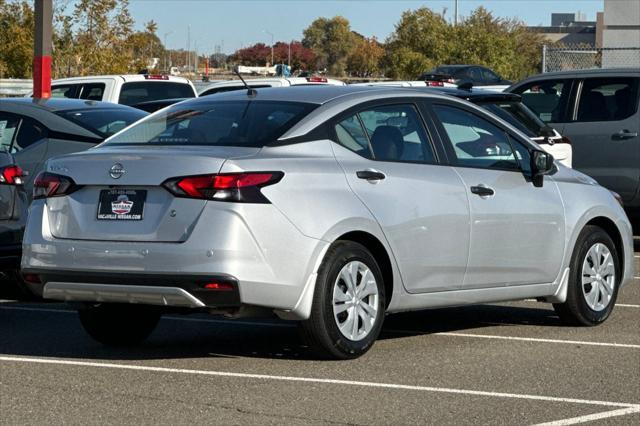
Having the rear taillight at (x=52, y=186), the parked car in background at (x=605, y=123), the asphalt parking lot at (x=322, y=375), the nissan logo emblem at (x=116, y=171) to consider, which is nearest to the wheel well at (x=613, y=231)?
the asphalt parking lot at (x=322, y=375)

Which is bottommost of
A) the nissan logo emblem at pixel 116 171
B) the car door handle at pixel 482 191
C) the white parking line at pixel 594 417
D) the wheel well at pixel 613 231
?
the white parking line at pixel 594 417

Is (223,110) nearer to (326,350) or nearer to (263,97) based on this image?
(263,97)

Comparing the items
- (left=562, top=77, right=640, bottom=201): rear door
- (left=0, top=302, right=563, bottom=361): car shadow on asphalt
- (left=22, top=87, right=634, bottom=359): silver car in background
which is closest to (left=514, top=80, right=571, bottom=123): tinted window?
(left=562, top=77, right=640, bottom=201): rear door

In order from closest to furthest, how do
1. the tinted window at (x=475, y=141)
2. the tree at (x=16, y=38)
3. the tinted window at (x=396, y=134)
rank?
the tinted window at (x=396, y=134) → the tinted window at (x=475, y=141) → the tree at (x=16, y=38)

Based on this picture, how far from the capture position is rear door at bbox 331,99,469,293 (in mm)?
8414

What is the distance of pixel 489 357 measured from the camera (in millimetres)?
8516

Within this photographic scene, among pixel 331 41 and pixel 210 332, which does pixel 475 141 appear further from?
pixel 331 41

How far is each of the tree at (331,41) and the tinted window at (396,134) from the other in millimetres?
87652

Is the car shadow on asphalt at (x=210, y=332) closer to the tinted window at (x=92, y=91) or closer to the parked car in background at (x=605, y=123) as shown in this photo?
the parked car in background at (x=605, y=123)

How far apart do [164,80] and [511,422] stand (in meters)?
15.6

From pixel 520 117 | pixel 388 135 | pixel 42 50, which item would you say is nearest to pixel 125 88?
pixel 42 50

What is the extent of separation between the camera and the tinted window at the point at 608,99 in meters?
14.7

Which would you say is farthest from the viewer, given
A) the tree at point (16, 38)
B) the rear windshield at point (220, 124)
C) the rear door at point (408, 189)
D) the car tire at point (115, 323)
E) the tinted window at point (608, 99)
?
the tree at point (16, 38)

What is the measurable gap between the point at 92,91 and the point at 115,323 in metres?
12.6
